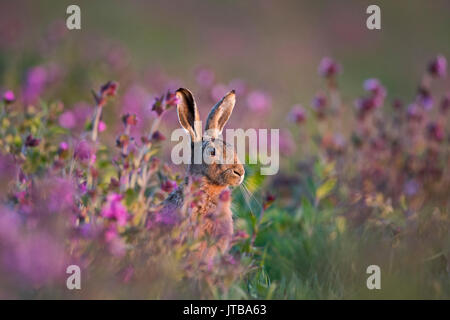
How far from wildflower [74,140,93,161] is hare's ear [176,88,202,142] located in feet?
2.12

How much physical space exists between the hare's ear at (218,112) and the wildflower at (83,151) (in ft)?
2.96

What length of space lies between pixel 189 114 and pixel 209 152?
10.9 inches

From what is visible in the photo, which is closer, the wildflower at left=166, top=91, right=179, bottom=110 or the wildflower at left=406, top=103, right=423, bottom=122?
the wildflower at left=166, top=91, right=179, bottom=110

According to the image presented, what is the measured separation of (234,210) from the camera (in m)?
4.40

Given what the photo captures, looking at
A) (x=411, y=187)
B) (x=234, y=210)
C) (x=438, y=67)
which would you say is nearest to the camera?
(x=234, y=210)

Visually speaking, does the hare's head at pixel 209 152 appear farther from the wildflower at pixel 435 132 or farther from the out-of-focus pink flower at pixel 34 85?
the out-of-focus pink flower at pixel 34 85

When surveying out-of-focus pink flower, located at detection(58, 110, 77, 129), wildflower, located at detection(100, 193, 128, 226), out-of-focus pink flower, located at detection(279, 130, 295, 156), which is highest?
out-of-focus pink flower, located at detection(279, 130, 295, 156)

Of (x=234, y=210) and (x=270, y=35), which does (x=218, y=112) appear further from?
(x=270, y=35)

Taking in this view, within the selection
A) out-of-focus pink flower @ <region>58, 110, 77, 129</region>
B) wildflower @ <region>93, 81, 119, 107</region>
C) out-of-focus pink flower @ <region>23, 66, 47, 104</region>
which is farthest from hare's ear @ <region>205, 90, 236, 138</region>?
out-of-focus pink flower @ <region>23, 66, 47, 104</region>

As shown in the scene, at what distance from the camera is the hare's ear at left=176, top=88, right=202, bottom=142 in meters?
3.96

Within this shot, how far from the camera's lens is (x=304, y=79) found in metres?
12.1

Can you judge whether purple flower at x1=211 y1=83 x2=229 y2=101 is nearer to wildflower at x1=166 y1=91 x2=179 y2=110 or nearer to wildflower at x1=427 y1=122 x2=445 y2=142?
wildflower at x1=427 y1=122 x2=445 y2=142

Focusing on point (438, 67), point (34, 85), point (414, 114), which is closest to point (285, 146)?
point (414, 114)

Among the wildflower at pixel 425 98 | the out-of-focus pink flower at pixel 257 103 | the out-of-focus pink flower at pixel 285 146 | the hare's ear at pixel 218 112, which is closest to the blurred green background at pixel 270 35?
the out-of-focus pink flower at pixel 257 103
